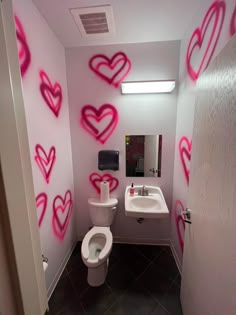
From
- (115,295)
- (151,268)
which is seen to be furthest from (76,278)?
(151,268)

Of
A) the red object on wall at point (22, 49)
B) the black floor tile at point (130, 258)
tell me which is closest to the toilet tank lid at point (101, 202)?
the black floor tile at point (130, 258)

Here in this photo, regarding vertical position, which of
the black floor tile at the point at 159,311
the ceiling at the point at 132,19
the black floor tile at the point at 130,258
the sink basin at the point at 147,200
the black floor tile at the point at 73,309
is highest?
the ceiling at the point at 132,19

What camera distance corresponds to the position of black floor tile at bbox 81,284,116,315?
1.33m

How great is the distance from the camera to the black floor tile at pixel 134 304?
4.34 ft

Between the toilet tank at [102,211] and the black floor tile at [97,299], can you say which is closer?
the black floor tile at [97,299]

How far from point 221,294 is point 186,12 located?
1.86m

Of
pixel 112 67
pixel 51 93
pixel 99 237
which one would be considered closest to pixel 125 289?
pixel 99 237

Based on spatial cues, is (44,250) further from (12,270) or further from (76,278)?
(12,270)

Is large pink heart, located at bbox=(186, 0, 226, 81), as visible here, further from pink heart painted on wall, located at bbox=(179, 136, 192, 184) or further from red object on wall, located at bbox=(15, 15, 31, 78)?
red object on wall, located at bbox=(15, 15, 31, 78)

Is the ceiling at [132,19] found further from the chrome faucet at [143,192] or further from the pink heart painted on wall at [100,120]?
the chrome faucet at [143,192]

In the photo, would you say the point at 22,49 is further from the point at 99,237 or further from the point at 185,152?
the point at 99,237

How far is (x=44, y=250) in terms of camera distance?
4.38ft

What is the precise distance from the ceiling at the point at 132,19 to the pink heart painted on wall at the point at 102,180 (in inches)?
58.0

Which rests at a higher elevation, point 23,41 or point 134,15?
point 134,15
